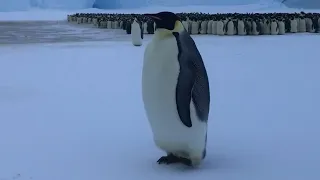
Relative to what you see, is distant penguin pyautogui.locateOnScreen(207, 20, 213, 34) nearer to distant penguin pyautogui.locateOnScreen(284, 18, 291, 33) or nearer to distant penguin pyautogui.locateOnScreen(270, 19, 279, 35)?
distant penguin pyautogui.locateOnScreen(270, 19, 279, 35)

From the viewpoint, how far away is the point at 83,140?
136 inches

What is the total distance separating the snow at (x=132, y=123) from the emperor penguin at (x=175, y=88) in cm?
19

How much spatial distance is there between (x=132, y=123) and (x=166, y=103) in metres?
1.32

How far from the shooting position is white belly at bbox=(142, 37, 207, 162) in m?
2.66

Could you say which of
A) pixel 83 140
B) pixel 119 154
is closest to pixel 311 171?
pixel 119 154

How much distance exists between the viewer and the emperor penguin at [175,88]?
2650 mm

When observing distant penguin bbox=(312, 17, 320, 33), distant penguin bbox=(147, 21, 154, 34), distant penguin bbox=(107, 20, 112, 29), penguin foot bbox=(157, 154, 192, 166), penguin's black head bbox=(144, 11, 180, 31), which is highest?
penguin's black head bbox=(144, 11, 180, 31)

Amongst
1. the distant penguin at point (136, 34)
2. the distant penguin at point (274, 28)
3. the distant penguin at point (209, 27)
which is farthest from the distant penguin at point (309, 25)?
the distant penguin at point (136, 34)

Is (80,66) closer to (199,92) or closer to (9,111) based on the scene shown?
(9,111)

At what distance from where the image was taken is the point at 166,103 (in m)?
2.69

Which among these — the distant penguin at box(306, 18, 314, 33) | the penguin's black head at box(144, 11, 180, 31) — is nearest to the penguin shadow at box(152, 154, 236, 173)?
the penguin's black head at box(144, 11, 180, 31)

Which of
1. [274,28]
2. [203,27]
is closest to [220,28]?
[203,27]

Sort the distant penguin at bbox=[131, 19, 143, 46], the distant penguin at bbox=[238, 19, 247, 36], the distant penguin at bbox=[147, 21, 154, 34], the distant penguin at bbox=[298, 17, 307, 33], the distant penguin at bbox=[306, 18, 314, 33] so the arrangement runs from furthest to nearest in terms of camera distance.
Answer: the distant penguin at bbox=[147, 21, 154, 34]
the distant penguin at bbox=[306, 18, 314, 33]
the distant penguin at bbox=[298, 17, 307, 33]
the distant penguin at bbox=[238, 19, 247, 36]
the distant penguin at bbox=[131, 19, 143, 46]

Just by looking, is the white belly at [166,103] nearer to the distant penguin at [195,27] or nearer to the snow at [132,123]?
the snow at [132,123]
